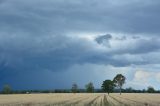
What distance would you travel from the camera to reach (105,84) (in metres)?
198

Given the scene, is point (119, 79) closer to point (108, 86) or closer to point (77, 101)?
point (108, 86)

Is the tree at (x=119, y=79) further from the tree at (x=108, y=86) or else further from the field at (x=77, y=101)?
the field at (x=77, y=101)

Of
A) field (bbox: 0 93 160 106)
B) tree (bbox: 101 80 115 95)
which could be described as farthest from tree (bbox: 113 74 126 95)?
field (bbox: 0 93 160 106)

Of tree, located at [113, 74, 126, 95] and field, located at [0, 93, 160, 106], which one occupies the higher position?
tree, located at [113, 74, 126, 95]

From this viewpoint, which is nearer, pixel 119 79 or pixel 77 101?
pixel 77 101

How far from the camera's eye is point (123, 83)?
646 ft

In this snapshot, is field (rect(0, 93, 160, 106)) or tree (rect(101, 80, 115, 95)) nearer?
field (rect(0, 93, 160, 106))

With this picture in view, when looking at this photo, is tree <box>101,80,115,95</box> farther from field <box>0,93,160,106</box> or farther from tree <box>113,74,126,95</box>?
field <box>0,93,160,106</box>

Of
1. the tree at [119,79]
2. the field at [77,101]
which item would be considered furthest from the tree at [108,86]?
the field at [77,101]

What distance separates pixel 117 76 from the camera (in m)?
197

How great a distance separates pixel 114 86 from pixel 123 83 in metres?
4.97

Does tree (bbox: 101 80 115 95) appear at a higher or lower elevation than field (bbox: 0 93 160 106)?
higher

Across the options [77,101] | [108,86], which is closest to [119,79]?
[108,86]

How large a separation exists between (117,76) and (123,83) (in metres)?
4.80
